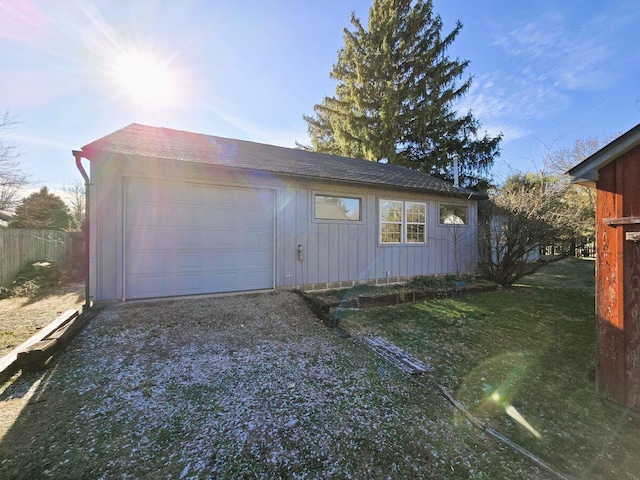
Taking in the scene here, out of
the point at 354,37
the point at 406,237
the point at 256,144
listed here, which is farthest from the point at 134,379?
the point at 354,37

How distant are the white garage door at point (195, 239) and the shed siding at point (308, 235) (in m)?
0.16

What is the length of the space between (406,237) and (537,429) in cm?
575

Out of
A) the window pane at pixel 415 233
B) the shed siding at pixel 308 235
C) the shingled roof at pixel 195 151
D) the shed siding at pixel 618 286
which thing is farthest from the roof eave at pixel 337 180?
the shed siding at pixel 618 286

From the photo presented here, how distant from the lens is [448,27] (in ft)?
46.4

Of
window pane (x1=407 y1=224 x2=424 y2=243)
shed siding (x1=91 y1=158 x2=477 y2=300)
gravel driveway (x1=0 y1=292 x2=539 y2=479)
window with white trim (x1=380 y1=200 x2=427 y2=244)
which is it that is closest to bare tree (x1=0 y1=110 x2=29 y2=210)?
shed siding (x1=91 y1=158 x2=477 y2=300)

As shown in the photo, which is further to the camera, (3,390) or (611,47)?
(611,47)

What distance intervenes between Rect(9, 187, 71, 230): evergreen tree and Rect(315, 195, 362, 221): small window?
1453 cm

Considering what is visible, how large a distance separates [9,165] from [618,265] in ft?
60.4

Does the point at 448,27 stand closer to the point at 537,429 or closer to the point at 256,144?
the point at 256,144

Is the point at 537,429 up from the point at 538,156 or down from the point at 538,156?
down

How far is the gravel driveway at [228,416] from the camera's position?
1891 mm

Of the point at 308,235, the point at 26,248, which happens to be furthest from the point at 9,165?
the point at 308,235

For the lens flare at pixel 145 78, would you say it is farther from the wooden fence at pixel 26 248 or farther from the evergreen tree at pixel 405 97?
the evergreen tree at pixel 405 97

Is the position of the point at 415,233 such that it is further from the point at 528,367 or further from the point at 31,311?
the point at 31,311
